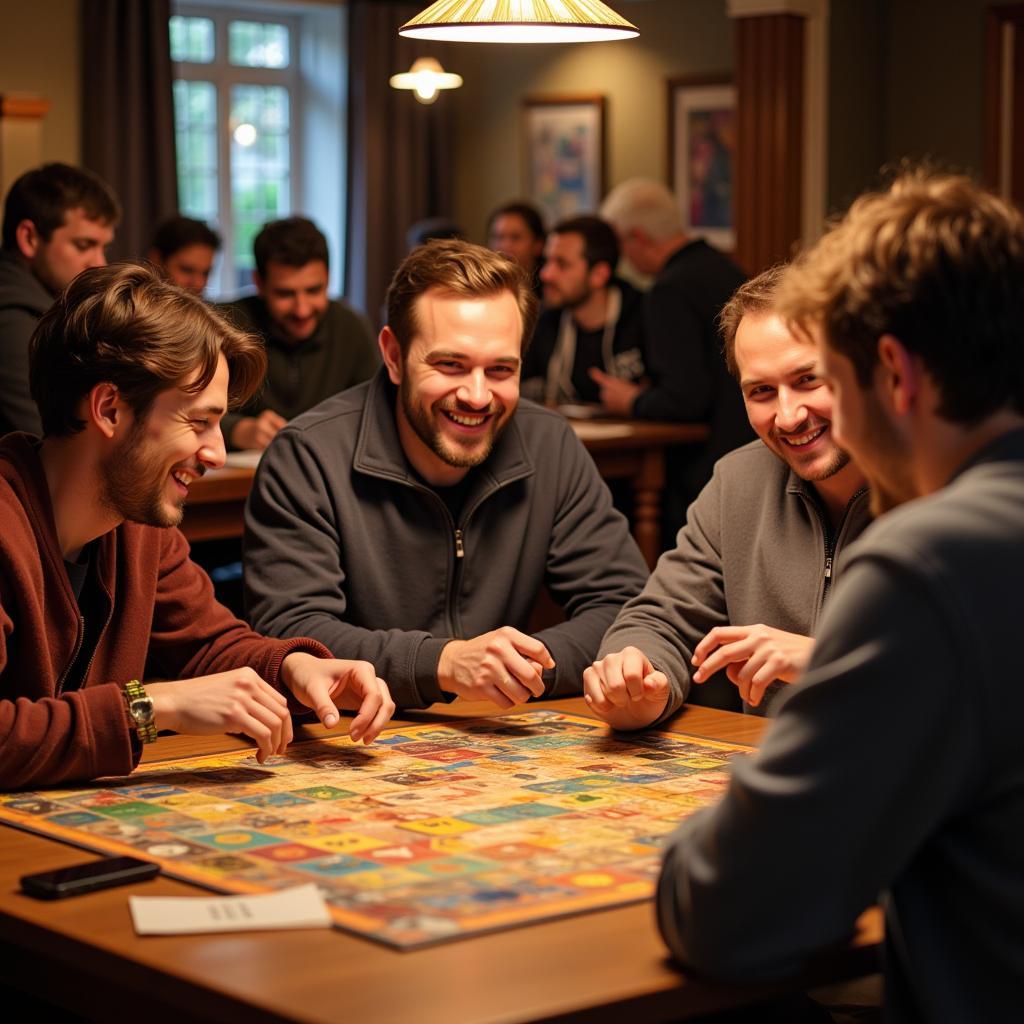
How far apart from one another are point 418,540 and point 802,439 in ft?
2.22

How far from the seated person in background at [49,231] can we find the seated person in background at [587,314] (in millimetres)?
1902

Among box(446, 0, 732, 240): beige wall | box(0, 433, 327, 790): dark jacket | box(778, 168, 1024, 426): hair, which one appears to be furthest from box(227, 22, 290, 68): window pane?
box(778, 168, 1024, 426): hair

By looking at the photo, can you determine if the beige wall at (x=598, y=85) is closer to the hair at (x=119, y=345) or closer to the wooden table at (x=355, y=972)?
the hair at (x=119, y=345)

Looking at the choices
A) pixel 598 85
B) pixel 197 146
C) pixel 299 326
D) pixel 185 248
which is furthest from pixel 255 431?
pixel 598 85

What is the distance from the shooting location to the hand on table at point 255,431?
479 centimetres

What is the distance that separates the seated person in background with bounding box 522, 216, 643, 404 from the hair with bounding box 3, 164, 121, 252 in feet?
6.28

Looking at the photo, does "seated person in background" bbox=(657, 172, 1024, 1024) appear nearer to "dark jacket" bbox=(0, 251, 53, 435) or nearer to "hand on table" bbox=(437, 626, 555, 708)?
"hand on table" bbox=(437, 626, 555, 708)

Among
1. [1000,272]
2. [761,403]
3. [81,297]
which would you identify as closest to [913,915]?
[1000,272]

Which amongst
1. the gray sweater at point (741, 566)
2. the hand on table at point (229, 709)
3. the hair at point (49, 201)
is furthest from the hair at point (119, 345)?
the hair at point (49, 201)

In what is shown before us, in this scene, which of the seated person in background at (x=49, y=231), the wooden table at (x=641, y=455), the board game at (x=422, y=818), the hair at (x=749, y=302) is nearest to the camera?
the board game at (x=422, y=818)

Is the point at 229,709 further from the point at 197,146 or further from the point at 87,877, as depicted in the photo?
the point at 197,146

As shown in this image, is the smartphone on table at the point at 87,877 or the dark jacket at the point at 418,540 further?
the dark jacket at the point at 418,540

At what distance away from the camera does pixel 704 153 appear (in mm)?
9156

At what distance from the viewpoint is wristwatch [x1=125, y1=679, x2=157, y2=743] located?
195 centimetres
